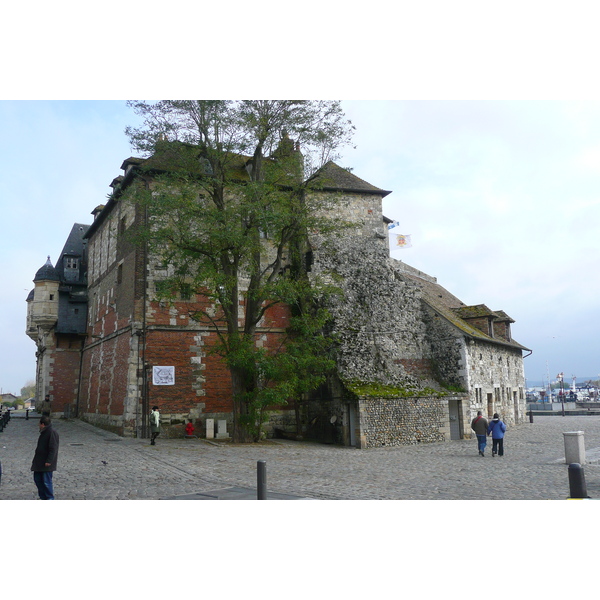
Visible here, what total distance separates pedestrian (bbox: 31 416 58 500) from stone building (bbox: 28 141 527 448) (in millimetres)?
12312

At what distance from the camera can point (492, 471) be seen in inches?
544

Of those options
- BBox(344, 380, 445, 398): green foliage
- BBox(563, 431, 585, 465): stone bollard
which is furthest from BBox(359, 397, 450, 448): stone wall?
BBox(563, 431, 585, 465): stone bollard

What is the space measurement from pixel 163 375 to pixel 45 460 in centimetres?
1307

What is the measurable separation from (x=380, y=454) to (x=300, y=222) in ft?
26.8

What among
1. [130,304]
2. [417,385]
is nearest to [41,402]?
[130,304]

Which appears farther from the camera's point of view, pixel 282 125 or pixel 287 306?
pixel 287 306

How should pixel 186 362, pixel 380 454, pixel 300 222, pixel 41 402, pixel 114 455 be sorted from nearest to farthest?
pixel 114 455 → pixel 380 454 → pixel 300 222 → pixel 186 362 → pixel 41 402

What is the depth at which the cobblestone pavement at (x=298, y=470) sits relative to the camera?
10.5 m

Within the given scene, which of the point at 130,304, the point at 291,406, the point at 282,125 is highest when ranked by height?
the point at 282,125

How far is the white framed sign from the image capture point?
21.5 metres

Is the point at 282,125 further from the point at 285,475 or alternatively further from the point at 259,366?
the point at 285,475

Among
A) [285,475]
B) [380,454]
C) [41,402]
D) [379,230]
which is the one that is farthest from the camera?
[41,402]

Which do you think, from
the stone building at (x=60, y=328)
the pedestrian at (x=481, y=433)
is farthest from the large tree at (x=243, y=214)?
the stone building at (x=60, y=328)

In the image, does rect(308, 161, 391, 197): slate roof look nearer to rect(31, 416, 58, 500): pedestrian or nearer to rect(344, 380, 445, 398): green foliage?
rect(344, 380, 445, 398): green foliage
